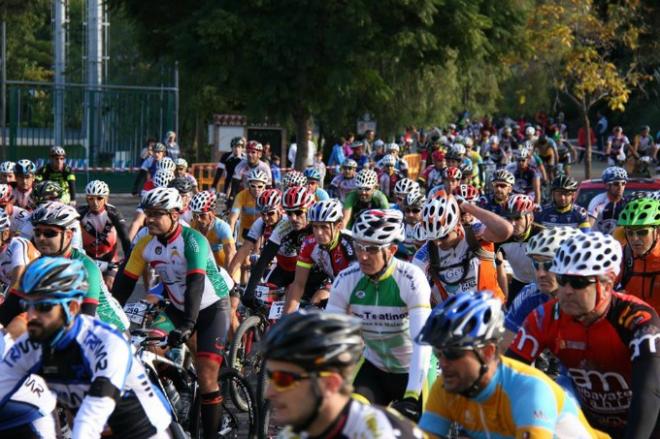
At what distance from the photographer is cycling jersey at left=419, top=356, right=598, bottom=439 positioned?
480 cm

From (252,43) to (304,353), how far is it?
84.9ft

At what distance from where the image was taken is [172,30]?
30.1 metres

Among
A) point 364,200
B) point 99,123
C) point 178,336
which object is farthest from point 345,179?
point 99,123

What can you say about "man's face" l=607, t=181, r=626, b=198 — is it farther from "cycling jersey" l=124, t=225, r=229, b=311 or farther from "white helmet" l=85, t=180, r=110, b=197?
"cycling jersey" l=124, t=225, r=229, b=311

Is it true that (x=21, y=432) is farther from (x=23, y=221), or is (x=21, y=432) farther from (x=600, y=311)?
(x=23, y=221)

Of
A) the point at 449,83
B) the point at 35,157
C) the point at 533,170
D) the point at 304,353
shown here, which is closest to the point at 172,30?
the point at 35,157

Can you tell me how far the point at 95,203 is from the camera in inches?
571

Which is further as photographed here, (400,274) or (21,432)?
(400,274)

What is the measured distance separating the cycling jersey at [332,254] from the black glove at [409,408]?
3186 mm

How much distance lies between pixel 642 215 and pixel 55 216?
12.5 ft

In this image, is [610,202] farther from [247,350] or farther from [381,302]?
[381,302]

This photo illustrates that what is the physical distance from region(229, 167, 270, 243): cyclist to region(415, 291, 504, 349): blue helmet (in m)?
11.3

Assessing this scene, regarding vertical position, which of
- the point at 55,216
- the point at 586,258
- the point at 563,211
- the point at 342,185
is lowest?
the point at 342,185

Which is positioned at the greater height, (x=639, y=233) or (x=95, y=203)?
(x=639, y=233)
